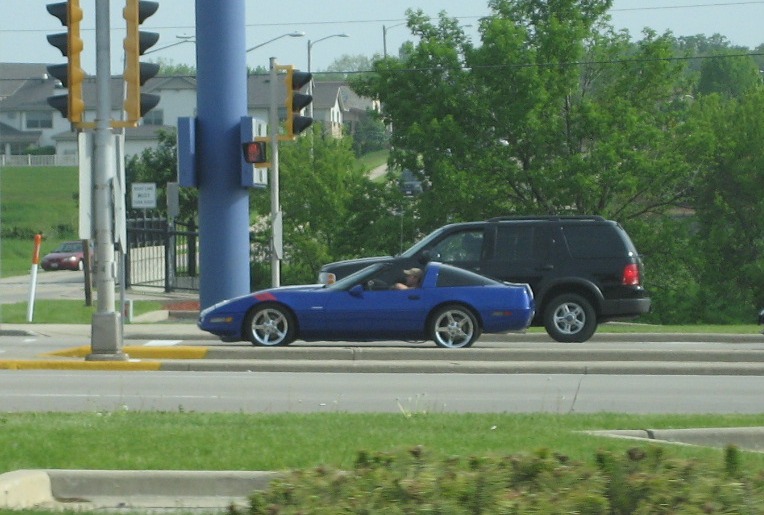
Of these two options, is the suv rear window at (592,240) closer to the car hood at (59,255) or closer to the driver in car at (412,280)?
the driver in car at (412,280)

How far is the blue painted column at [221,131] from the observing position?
2384 cm

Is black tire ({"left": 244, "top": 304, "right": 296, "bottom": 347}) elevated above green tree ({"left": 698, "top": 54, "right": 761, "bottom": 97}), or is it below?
below

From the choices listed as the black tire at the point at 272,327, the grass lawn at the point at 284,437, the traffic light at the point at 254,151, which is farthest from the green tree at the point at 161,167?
the grass lawn at the point at 284,437

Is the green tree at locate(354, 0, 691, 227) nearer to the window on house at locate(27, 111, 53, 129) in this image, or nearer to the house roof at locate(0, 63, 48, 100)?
the window on house at locate(27, 111, 53, 129)

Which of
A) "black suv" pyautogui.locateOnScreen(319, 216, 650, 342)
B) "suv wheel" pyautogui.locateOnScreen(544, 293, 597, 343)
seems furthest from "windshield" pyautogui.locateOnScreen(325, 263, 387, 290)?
"suv wheel" pyautogui.locateOnScreen(544, 293, 597, 343)

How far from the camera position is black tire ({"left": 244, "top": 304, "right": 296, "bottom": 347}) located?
18.3m

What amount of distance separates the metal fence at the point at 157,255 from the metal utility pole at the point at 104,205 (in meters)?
21.1

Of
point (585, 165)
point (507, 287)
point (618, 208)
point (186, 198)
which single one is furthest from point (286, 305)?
point (186, 198)

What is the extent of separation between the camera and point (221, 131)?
946 inches

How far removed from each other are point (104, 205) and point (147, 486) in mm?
8912

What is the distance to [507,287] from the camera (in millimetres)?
18312

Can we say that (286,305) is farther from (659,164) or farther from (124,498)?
(659,164)

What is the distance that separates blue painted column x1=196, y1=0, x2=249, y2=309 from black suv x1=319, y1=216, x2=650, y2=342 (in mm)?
4876

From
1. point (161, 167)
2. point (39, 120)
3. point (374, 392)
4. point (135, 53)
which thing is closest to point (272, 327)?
point (135, 53)
